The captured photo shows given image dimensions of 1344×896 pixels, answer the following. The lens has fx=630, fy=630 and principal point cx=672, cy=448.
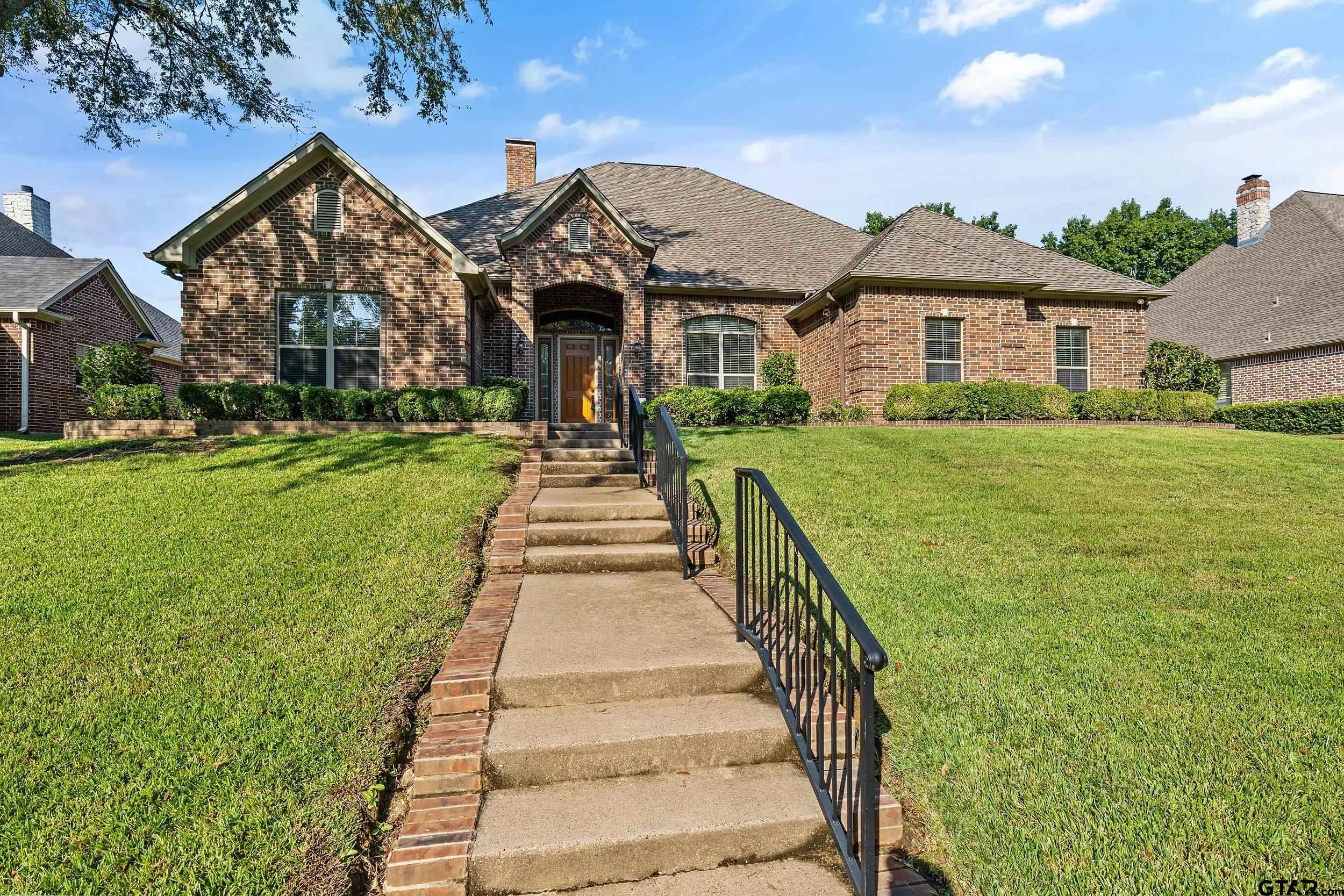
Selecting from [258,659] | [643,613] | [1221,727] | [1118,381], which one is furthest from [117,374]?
[1118,381]

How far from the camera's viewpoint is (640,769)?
118 inches

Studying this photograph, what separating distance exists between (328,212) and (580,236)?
4.97 meters

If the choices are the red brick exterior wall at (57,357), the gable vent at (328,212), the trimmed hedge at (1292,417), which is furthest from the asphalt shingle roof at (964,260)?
the red brick exterior wall at (57,357)

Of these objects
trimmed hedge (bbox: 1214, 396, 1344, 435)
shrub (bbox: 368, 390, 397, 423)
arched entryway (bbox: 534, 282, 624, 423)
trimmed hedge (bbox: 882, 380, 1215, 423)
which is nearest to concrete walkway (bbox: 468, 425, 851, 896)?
shrub (bbox: 368, 390, 397, 423)

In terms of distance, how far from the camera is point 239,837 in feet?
8.29

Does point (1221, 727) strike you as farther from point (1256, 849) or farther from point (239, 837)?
point (239, 837)

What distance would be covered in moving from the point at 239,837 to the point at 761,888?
209 cm

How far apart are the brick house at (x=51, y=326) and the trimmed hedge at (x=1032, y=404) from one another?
1654 centimetres

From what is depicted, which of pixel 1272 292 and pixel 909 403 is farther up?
pixel 1272 292

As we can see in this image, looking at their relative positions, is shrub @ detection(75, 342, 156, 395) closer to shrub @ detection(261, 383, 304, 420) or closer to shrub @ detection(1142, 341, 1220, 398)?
shrub @ detection(261, 383, 304, 420)

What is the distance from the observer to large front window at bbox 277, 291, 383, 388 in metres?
12.1

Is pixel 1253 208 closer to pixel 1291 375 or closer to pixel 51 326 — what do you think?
pixel 1291 375

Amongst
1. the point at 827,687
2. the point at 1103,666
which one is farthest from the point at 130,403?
the point at 1103,666

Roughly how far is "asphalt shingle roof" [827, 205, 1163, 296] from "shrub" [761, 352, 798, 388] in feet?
7.76
